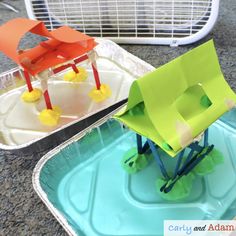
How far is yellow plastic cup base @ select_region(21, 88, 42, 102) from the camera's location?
0.78m

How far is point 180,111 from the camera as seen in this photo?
0.50 m

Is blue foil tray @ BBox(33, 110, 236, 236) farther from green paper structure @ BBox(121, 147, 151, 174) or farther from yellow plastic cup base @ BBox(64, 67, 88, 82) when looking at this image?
yellow plastic cup base @ BBox(64, 67, 88, 82)

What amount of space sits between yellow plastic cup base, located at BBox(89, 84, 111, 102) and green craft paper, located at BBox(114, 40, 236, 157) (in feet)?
0.86

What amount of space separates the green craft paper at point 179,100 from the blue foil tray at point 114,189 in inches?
5.4

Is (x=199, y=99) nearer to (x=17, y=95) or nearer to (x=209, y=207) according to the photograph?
(x=209, y=207)

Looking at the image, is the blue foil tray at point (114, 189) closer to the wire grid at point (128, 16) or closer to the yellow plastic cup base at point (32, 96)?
the yellow plastic cup base at point (32, 96)

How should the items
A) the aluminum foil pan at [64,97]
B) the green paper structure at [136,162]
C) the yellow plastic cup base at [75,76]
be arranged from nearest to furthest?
the green paper structure at [136,162], the aluminum foil pan at [64,97], the yellow plastic cup base at [75,76]

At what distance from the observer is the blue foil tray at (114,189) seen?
1.77ft

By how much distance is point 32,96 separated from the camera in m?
0.78

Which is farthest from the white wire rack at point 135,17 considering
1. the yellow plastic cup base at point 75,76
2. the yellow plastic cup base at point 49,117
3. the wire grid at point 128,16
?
the yellow plastic cup base at point 49,117

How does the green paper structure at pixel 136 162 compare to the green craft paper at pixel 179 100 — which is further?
the green paper structure at pixel 136 162

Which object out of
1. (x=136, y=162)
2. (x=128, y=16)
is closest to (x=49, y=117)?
(x=136, y=162)

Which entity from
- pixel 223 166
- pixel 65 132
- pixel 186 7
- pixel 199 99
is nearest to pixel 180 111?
pixel 199 99

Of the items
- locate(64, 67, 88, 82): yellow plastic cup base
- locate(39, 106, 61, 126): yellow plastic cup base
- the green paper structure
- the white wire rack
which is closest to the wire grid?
the white wire rack
